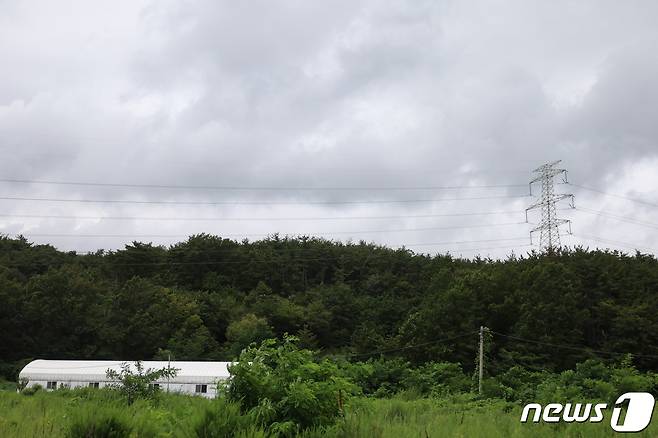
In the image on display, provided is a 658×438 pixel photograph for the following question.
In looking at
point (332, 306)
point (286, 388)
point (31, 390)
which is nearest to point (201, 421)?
point (286, 388)

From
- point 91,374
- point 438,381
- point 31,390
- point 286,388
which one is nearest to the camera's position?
point 286,388

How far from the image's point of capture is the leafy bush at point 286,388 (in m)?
7.09

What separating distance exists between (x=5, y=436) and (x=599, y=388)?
60.6ft

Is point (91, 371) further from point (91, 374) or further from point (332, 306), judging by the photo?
point (332, 306)

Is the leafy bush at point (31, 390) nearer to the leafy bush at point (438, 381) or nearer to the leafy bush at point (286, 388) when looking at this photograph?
the leafy bush at point (286, 388)

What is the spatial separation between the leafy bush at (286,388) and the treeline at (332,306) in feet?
129

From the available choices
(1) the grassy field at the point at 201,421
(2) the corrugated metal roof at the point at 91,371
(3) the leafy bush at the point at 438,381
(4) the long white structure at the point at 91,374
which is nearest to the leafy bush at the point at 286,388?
(1) the grassy field at the point at 201,421

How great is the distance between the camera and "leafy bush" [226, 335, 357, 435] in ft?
23.3

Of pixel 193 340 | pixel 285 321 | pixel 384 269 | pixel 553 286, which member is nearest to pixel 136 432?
pixel 553 286

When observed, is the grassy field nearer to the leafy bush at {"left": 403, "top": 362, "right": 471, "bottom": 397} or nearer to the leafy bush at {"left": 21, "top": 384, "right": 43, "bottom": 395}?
the leafy bush at {"left": 21, "top": 384, "right": 43, "bottom": 395}

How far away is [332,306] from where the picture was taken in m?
73.3

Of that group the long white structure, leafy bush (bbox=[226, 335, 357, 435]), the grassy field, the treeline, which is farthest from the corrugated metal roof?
leafy bush (bbox=[226, 335, 357, 435])

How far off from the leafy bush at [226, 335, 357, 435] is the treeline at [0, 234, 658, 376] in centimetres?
3923

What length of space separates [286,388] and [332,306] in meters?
66.6
